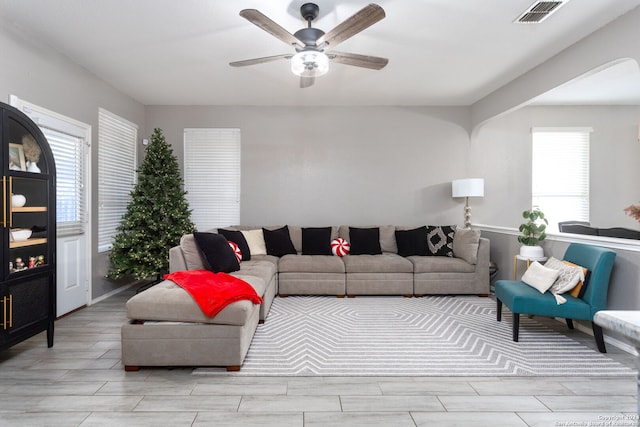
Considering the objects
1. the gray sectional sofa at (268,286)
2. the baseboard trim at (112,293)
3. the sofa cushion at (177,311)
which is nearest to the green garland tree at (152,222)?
the baseboard trim at (112,293)

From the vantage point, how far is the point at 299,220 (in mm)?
5758

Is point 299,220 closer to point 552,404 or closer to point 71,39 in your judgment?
point 71,39

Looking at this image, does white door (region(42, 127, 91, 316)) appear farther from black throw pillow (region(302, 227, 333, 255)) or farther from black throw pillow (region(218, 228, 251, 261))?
black throw pillow (region(302, 227, 333, 255))

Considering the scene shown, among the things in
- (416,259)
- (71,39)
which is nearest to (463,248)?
(416,259)

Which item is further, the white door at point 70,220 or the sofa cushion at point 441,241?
the sofa cushion at point 441,241

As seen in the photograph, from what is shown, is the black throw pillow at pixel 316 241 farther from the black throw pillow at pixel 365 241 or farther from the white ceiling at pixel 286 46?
the white ceiling at pixel 286 46

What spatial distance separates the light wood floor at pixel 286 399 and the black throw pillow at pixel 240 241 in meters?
2.05

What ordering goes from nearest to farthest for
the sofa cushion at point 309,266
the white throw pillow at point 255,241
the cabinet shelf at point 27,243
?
the cabinet shelf at point 27,243 < the sofa cushion at point 309,266 < the white throw pillow at point 255,241

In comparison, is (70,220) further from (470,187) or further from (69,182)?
(470,187)

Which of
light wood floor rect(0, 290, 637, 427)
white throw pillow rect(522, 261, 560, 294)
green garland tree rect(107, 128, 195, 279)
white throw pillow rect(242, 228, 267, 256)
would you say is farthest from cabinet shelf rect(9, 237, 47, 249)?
white throw pillow rect(522, 261, 560, 294)

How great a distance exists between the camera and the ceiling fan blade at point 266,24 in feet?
7.27

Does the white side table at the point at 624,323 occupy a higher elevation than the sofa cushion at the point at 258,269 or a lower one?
higher

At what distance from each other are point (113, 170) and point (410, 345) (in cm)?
443

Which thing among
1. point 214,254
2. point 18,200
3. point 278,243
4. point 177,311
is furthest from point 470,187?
point 18,200
